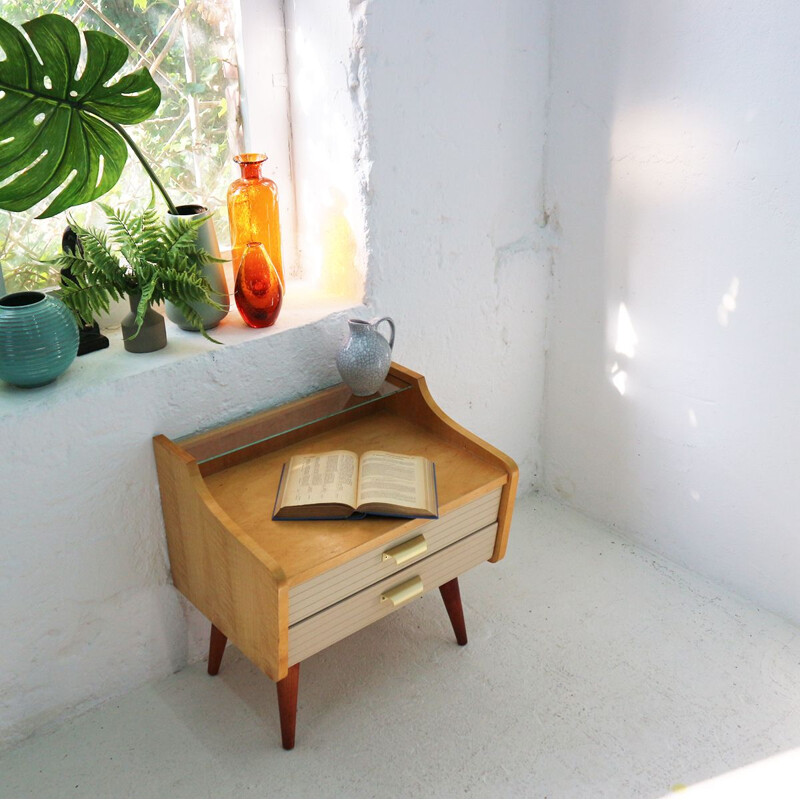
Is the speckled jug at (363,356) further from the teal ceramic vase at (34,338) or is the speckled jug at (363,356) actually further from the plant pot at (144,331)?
the teal ceramic vase at (34,338)

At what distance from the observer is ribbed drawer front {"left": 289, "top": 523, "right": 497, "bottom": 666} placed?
156cm

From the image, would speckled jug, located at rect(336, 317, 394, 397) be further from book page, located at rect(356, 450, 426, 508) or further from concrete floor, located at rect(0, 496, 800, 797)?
concrete floor, located at rect(0, 496, 800, 797)

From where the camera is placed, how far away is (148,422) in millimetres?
1694

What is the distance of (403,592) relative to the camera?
66.4 inches

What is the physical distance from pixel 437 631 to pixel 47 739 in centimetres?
89

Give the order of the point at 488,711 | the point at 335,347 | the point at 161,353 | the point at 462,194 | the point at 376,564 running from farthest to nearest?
1. the point at 462,194
2. the point at 335,347
3. the point at 488,711
4. the point at 161,353
5. the point at 376,564

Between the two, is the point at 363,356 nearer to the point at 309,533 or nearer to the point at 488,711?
the point at 309,533

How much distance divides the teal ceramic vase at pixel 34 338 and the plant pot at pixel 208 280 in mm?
250

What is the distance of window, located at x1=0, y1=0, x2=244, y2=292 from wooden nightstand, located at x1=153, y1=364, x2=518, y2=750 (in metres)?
0.50

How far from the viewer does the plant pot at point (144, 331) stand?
1688 mm

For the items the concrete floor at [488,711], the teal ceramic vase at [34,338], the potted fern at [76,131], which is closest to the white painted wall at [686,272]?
the concrete floor at [488,711]

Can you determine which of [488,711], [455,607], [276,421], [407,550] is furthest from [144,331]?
[488,711]

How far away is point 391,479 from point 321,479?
138 mm

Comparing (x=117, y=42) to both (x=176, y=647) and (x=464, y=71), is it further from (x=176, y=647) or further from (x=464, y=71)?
(x=176, y=647)
